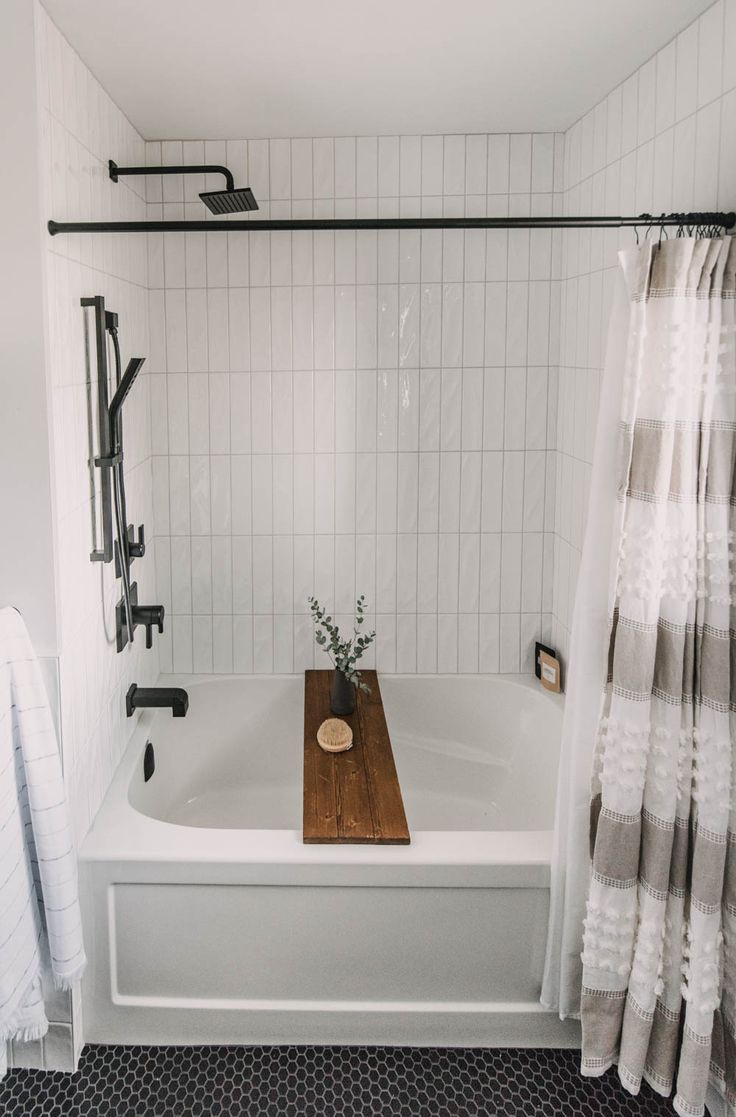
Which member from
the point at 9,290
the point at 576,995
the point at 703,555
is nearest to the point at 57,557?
the point at 9,290

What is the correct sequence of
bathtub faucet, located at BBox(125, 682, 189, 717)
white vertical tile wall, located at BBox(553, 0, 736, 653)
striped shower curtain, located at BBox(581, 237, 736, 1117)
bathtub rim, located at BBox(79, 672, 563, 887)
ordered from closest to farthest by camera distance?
striped shower curtain, located at BBox(581, 237, 736, 1117) < white vertical tile wall, located at BBox(553, 0, 736, 653) < bathtub rim, located at BBox(79, 672, 563, 887) < bathtub faucet, located at BBox(125, 682, 189, 717)

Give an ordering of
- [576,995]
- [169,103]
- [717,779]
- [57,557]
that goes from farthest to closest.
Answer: [169,103]
[576,995]
[57,557]
[717,779]

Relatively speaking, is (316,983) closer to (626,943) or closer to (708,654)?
(626,943)

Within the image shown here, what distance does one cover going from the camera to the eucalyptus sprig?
3080 mm

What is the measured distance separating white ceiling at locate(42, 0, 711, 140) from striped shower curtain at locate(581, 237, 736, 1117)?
2.32 feet

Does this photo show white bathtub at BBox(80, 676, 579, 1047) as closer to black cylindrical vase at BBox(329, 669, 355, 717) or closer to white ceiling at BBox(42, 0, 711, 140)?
black cylindrical vase at BBox(329, 669, 355, 717)

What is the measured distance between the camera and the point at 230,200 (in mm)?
2225

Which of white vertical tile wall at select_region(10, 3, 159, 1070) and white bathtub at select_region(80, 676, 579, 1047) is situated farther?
white bathtub at select_region(80, 676, 579, 1047)

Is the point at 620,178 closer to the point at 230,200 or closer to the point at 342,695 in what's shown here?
the point at 230,200

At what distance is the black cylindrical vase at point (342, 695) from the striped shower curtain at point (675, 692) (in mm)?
1239

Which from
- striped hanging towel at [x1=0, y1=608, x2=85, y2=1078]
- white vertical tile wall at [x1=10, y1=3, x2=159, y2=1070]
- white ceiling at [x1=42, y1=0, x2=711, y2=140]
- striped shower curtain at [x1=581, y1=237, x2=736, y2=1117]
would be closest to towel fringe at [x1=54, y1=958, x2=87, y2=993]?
striped hanging towel at [x1=0, y1=608, x2=85, y2=1078]

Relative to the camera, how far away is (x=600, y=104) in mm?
2730

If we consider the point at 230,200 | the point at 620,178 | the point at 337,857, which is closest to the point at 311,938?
the point at 337,857

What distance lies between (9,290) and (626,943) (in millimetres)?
2005
